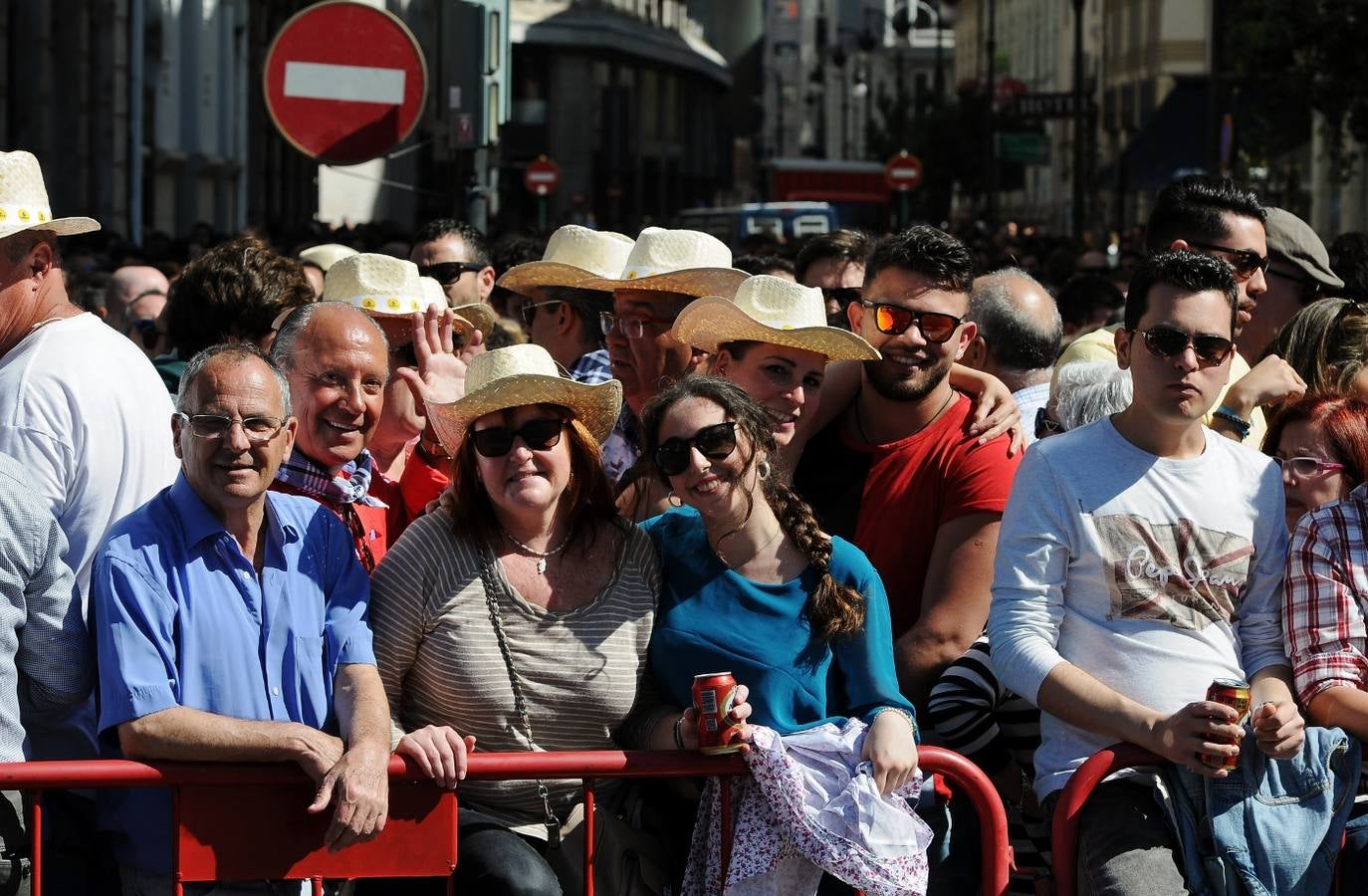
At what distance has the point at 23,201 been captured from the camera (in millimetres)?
5191

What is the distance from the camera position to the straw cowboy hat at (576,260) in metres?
7.50

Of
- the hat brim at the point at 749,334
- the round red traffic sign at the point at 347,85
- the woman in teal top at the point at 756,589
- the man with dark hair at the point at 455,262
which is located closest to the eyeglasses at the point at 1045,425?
the hat brim at the point at 749,334

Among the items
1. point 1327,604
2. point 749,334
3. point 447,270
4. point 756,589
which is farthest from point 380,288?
point 1327,604

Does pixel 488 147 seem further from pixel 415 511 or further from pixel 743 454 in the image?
pixel 743 454

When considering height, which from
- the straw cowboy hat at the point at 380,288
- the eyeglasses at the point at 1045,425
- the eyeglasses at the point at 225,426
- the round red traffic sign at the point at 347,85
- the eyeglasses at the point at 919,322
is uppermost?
the round red traffic sign at the point at 347,85

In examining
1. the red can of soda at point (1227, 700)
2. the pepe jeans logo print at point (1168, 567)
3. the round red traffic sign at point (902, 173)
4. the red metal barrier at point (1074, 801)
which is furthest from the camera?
the round red traffic sign at point (902, 173)

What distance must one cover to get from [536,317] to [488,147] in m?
3.49

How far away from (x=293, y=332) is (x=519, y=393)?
3.32 ft

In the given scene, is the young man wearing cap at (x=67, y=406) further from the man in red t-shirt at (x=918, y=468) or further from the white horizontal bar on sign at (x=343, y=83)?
the white horizontal bar on sign at (x=343, y=83)

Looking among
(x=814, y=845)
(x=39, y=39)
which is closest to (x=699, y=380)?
(x=814, y=845)

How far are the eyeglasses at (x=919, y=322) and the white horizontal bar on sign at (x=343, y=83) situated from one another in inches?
161

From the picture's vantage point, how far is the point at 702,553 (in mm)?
4945

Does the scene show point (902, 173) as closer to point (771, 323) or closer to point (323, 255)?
point (323, 255)

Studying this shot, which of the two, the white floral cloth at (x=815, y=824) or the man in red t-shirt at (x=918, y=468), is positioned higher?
the man in red t-shirt at (x=918, y=468)
